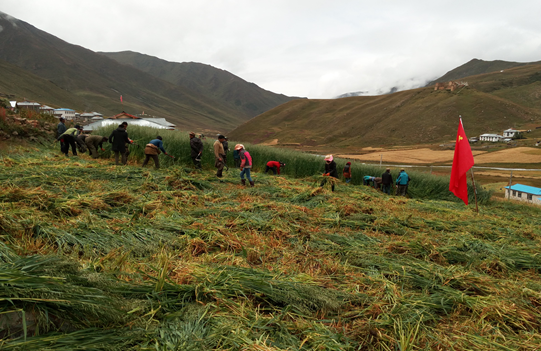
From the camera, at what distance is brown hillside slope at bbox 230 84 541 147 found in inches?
3162

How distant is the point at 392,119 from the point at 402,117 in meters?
2.97

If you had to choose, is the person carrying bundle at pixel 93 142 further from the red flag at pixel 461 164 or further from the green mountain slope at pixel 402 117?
the green mountain slope at pixel 402 117

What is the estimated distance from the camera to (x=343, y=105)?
129875mm

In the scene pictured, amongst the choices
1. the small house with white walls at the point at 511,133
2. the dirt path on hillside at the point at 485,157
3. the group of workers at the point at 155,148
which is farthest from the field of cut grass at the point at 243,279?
the small house with white walls at the point at 511,133

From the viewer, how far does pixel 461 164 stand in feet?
25.4

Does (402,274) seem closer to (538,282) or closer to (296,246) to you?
(296,246)

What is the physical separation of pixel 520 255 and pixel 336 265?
10.0ft

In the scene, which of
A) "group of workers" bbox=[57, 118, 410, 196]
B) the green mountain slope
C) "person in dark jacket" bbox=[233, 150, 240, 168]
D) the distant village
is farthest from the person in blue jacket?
the green mountain slope

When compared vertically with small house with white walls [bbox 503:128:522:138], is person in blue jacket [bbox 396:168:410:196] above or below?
below

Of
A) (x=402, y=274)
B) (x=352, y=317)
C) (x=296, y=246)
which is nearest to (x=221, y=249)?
(x=296, y=246)

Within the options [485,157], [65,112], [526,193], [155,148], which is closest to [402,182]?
[155,148]

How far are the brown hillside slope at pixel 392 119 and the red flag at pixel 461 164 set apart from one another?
74.7 meters

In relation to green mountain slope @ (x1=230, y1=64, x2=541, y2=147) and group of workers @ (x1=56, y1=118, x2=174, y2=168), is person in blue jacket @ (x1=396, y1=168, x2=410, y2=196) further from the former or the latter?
green mountain slope @ (x1=230, y1=64, x2=541, y2=147)

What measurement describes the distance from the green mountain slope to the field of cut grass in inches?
3132
